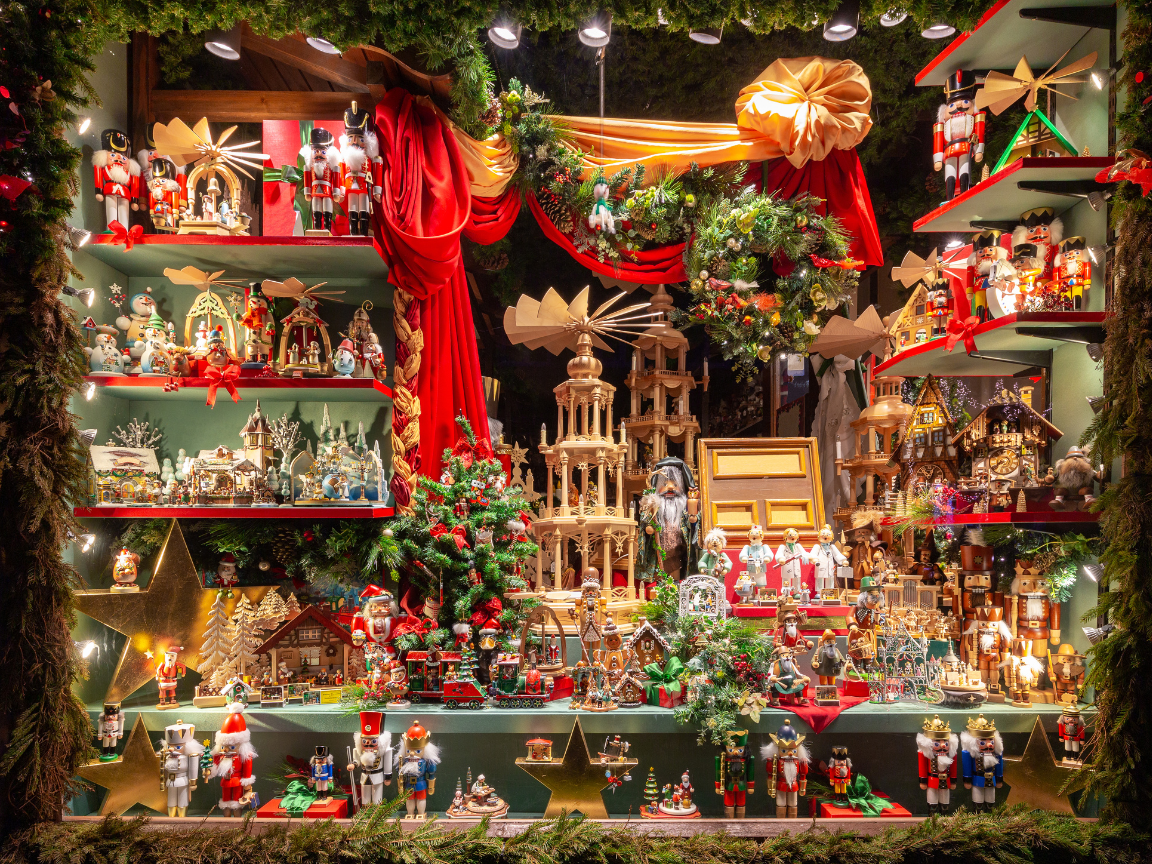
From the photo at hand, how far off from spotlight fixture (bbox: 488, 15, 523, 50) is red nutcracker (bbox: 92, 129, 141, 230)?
75.9 inches

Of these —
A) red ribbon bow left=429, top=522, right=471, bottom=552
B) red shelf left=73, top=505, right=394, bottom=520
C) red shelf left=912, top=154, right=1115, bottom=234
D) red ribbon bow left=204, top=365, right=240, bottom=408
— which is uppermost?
red shelf left=912, top=154, right=1115, bottom=234

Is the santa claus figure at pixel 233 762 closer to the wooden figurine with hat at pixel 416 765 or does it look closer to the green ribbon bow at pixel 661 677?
the wooden figurine with hat at pixel 416 765

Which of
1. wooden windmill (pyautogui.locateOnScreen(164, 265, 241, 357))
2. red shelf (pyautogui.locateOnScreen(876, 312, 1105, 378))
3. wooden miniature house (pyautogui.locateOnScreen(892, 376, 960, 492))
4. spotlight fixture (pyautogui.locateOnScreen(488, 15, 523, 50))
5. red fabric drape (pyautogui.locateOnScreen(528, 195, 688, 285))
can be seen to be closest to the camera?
red shelf (pyautogui.locateOnScreen(876, 312, 1105, 378))

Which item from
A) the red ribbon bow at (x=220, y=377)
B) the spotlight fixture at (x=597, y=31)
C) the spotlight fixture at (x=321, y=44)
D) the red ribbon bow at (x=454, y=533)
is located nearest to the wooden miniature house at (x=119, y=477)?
the red ribbon bow at (x=220, y=377)

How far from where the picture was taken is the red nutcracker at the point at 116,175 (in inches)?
145

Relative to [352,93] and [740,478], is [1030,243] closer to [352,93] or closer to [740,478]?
[740,478]

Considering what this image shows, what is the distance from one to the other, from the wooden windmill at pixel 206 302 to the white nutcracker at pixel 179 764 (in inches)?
74.1

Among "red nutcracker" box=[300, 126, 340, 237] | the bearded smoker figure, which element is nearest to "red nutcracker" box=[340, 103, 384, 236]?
"red nutcracker" box=[300, 126, 340, 237]

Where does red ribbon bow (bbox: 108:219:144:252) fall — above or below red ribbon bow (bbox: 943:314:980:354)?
above

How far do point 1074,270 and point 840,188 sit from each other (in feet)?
5.69

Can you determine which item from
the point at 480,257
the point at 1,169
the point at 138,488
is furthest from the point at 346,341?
the point at 480,257

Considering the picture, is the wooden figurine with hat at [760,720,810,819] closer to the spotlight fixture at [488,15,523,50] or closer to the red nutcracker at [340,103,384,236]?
the red nutcracker at [340,103,384,236]

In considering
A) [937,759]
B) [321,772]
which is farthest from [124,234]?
[937,759]

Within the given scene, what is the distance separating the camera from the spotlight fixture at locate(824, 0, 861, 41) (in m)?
3.60
